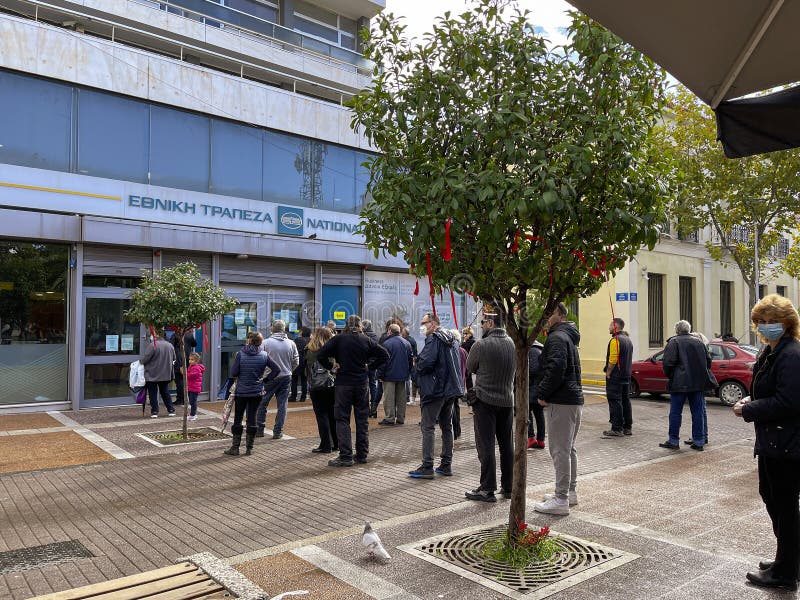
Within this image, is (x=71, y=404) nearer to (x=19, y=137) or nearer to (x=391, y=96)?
(x=19, y=137)

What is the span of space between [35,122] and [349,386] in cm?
992

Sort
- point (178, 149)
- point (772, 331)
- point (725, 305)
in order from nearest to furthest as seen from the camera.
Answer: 1. point (772, 331)
2. point (178, 149)
3. point (725, 305)

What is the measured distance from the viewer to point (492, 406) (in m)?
6.92

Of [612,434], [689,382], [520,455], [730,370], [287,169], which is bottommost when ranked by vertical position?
[612,434]

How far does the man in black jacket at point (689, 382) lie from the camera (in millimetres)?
9812

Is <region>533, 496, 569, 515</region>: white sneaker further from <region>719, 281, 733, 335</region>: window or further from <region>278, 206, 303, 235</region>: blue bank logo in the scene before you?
<region>719, 281, 733, 335</region>: window

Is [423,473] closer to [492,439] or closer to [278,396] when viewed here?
[492,439]

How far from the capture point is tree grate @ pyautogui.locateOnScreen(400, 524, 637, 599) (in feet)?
14.8

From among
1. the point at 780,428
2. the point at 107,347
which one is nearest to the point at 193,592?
the point at 780,428

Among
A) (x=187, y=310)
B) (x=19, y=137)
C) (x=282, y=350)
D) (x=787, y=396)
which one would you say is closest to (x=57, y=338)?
(x=19, y=137)

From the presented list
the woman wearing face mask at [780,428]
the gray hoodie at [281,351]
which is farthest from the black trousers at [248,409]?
the woman wearing face mask at [780,428]

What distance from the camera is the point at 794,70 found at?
345 centimetres

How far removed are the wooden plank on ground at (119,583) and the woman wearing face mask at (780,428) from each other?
3963mm

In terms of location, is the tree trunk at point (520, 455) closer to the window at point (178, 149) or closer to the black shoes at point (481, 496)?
the black shoes at point (481, 496)
